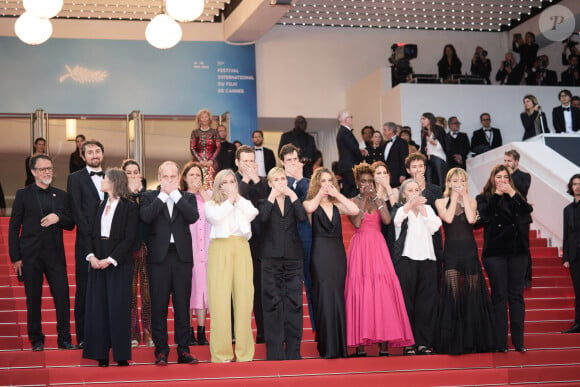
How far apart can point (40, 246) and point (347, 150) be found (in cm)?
479

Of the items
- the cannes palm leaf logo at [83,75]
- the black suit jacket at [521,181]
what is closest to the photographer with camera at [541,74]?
the black suit jacket at [521,181]

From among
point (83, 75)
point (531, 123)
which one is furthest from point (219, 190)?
point (83, 75)

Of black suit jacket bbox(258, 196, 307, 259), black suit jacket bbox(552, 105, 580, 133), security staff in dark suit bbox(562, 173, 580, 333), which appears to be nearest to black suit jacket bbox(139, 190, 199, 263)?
black suit jacket bbox(258, 196, 307, 259)

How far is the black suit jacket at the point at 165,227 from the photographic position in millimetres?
6750

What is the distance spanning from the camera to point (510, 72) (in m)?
16.6

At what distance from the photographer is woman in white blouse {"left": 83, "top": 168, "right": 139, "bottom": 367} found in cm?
652

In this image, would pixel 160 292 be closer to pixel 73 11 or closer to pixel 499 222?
pixel 499 222

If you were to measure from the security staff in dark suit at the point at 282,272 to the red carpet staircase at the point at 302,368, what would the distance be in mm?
230

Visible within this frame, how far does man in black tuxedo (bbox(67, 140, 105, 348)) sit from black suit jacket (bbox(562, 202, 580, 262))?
4.41m

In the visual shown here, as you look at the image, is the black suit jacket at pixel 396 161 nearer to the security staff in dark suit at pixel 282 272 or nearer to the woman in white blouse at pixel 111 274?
the security staff in dark suit at pixel 282 272

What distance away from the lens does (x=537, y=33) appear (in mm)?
17469

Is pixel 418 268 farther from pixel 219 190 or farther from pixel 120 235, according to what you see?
pixel 120 235

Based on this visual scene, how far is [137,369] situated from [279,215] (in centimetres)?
161

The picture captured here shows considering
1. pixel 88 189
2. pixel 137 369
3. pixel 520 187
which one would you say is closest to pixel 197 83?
pixel 520 187
